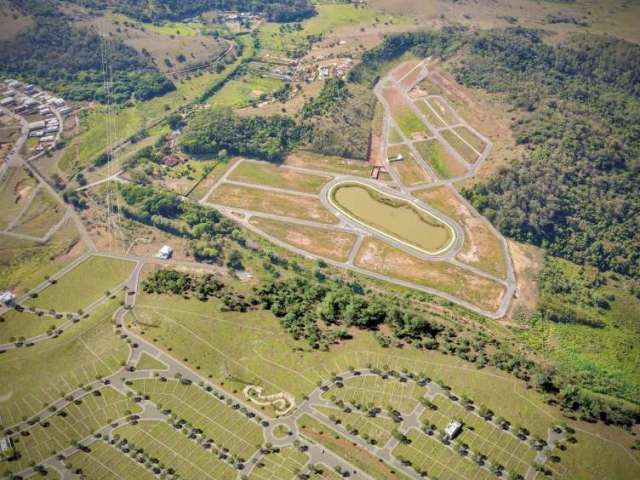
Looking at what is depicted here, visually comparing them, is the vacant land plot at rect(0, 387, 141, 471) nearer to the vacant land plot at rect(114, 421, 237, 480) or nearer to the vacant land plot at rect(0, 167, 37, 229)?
the vacant land plot at rect(114, 421, 237, 480)

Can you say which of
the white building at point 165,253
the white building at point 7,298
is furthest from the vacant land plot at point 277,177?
the white building at point 7,298

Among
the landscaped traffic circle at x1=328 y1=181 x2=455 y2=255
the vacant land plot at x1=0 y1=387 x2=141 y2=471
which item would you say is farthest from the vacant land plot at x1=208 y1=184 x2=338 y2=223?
the vacant land plot at x1=0 y1=387 x2=141 y2=471

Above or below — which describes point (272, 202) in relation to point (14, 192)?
above

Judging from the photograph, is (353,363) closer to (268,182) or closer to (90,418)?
(90,418)

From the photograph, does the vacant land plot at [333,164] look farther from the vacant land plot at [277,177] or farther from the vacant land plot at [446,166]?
the vacant land plot at [446,166]

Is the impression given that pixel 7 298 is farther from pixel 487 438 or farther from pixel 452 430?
pixel 487 438

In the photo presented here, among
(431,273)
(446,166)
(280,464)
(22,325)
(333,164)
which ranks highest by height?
(446,166)

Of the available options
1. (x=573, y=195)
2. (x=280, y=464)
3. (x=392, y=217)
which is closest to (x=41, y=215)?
(x=392, y=217)

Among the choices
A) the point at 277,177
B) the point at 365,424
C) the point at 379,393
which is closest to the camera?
the point at 365,424
